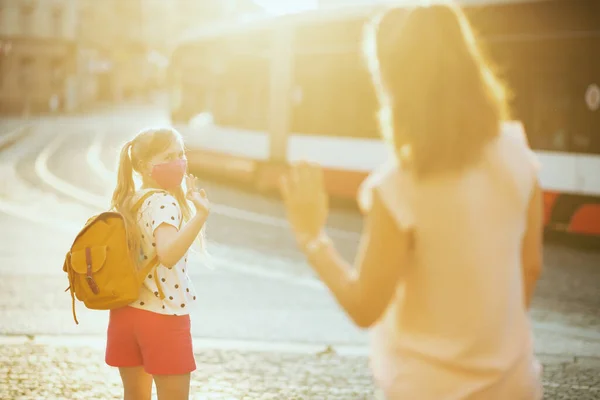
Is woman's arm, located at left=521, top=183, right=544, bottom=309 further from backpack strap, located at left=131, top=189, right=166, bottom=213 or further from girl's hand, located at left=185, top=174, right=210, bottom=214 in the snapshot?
backpack strap, located at left=131, top=189, right=166, bottom=213

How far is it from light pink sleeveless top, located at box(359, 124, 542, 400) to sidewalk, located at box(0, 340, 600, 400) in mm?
3096

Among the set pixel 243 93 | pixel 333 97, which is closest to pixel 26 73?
pixel 243 93

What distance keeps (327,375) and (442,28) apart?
378 cm

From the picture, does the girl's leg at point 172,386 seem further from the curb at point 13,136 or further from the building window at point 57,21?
the building window at point 57,21

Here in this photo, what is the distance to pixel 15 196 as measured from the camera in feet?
50.1

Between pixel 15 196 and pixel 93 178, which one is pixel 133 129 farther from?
pixel 15 196

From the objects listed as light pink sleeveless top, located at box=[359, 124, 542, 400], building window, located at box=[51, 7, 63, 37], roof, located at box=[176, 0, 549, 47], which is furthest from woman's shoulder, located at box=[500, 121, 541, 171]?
building window, located at box=[51, 7, 63, 37]

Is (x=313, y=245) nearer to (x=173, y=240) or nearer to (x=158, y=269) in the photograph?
(x=173, y=240)

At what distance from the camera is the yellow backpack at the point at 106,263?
3246mm

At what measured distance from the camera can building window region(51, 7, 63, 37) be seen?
63.1 meters

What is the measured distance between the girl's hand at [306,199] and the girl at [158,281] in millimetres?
1074

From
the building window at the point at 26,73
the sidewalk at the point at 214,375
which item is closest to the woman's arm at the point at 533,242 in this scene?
the sidewalk at the point at 214,375

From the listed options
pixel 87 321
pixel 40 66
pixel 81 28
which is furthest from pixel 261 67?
pixel 81 28

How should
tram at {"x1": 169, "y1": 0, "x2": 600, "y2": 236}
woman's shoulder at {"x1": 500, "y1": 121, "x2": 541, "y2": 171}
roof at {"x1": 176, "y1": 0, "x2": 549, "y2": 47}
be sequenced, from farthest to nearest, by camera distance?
1. roof at {"x1": 176, "y1": 0, "x2": 549, "y2": 47}
2. tram at {"x1": 169, "y1": 0, "x2": 600, "y2": 236}
3. woman's shoulder at {"x1": 500, "y1": 121, "x2": 541, "y2": 171}
